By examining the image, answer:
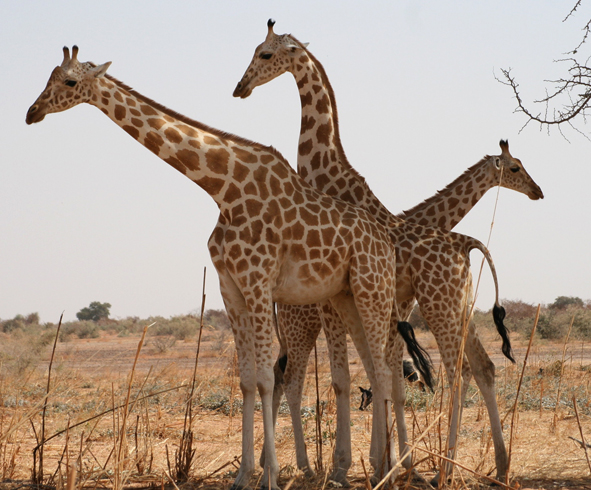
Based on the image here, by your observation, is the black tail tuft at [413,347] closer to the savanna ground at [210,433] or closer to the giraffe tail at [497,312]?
the savanna ground at [210,433]

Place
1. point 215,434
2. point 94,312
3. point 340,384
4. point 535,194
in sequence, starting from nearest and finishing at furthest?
point 340,384, point 535,194, point 215,434, point 94,312

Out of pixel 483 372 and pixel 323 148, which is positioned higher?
pixel 323 148

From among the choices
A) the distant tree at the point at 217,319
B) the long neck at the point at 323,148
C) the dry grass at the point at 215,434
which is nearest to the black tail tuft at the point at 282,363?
Result: the dry grass at the point at 215,434

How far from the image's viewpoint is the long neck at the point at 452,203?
7.52 metres

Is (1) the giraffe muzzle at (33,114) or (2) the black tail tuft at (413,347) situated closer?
(1) the giraffe muzzle at (33,114)

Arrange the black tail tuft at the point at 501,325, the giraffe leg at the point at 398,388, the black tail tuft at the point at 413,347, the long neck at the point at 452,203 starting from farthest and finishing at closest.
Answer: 1. the long neck at the point at 452,203
2. the black tail tuft at the point at 501,325
3. the giraffe leg at the point at 398,388
4. the black tail tuft at the point at 413,347

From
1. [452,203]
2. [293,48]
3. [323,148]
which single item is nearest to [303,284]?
[323,148]

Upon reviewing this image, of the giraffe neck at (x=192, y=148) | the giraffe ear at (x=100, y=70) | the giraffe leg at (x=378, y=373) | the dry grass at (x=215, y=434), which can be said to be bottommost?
the dry grass at (x=215, y=434)

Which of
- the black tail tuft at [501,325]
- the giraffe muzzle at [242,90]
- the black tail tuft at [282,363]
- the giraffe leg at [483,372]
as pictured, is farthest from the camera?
the giraffe muzzle at [242,90]

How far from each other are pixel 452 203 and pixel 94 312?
4595cm

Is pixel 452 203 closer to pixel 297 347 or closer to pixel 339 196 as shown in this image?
pixel 339 196

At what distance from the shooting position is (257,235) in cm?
499

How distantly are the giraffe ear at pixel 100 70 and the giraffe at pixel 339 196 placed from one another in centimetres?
202

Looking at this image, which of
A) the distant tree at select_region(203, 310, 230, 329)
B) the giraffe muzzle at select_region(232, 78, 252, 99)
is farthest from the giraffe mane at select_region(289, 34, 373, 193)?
the distant tree at select_region(203, 310, 230, 329)
